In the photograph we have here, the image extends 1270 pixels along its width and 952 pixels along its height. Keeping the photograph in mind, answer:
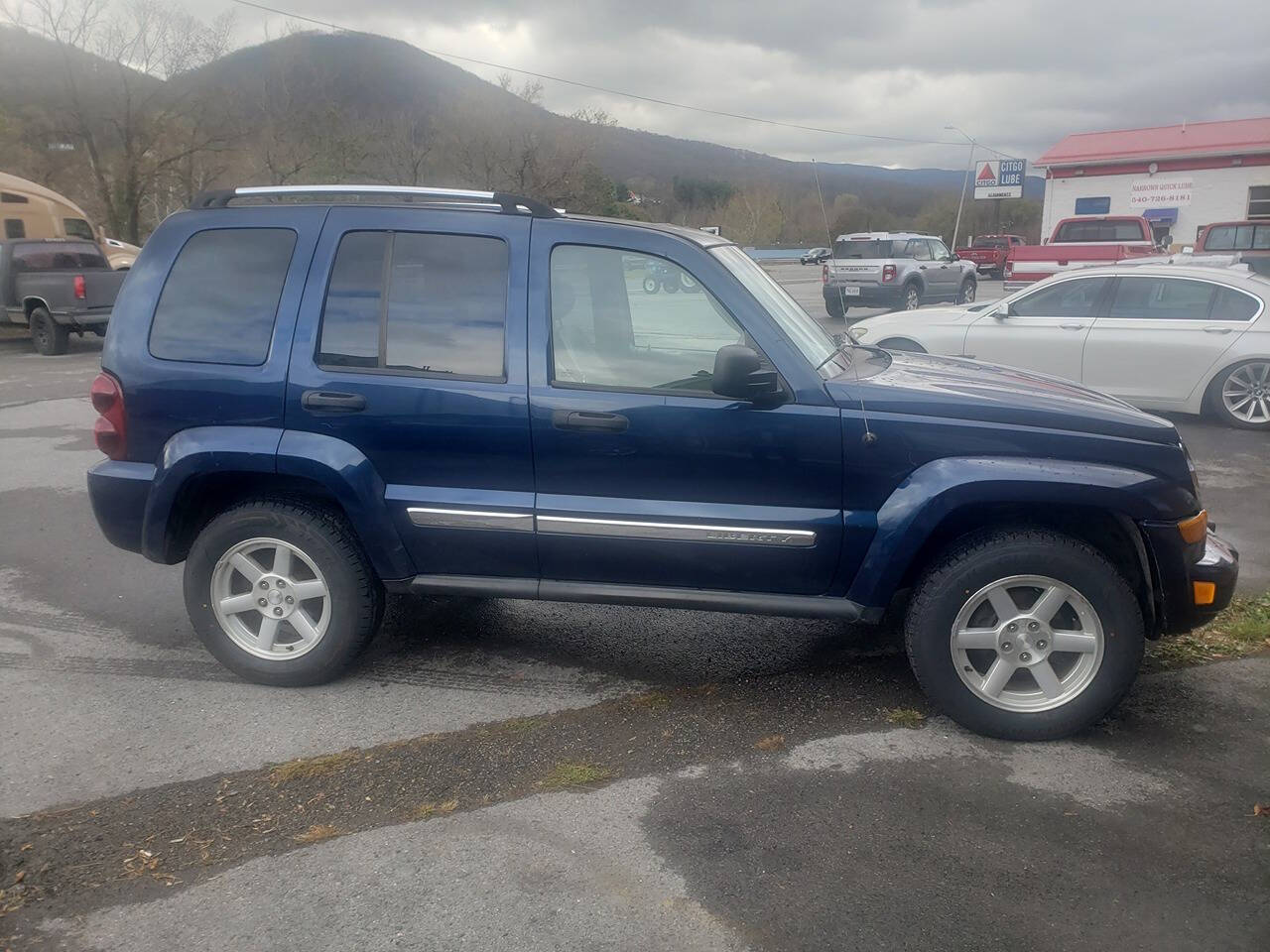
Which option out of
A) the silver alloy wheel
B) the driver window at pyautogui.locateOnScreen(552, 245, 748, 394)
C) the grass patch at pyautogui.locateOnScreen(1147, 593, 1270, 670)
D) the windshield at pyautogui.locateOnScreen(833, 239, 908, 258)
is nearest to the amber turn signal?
the grass patch at pyautogui.locateOnScreen(1147, 593, 1270, 670)

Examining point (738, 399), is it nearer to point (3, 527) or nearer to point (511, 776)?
point (511, 776)

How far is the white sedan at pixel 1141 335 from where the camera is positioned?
990 centimetres

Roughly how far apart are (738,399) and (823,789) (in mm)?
1463

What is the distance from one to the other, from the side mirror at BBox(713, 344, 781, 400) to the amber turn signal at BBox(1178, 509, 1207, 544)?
1.59 meters

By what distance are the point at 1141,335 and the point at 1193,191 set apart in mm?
30719

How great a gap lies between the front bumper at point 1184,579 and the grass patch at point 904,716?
100 cm

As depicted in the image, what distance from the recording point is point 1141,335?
33.0 feet

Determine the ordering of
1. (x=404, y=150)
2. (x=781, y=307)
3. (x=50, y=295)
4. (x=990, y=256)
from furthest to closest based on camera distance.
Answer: (x=990, y=256)
(x=404, y=150)
(x=50, y=295)
(x=781, y=307)

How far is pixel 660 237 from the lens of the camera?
4160 millimetres

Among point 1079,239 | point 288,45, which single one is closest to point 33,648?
point 1079,239

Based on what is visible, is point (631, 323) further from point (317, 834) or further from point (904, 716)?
point (317, 834)

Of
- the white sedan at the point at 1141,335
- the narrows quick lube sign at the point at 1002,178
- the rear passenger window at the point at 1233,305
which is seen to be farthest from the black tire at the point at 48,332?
the narrows quick lube sign at the point at 1002,178

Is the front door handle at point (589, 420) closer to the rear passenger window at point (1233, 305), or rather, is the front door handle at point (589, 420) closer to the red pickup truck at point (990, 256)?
the rear passenger window at point (1233, 305)

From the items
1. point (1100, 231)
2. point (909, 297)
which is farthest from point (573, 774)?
point (1100, 231)
